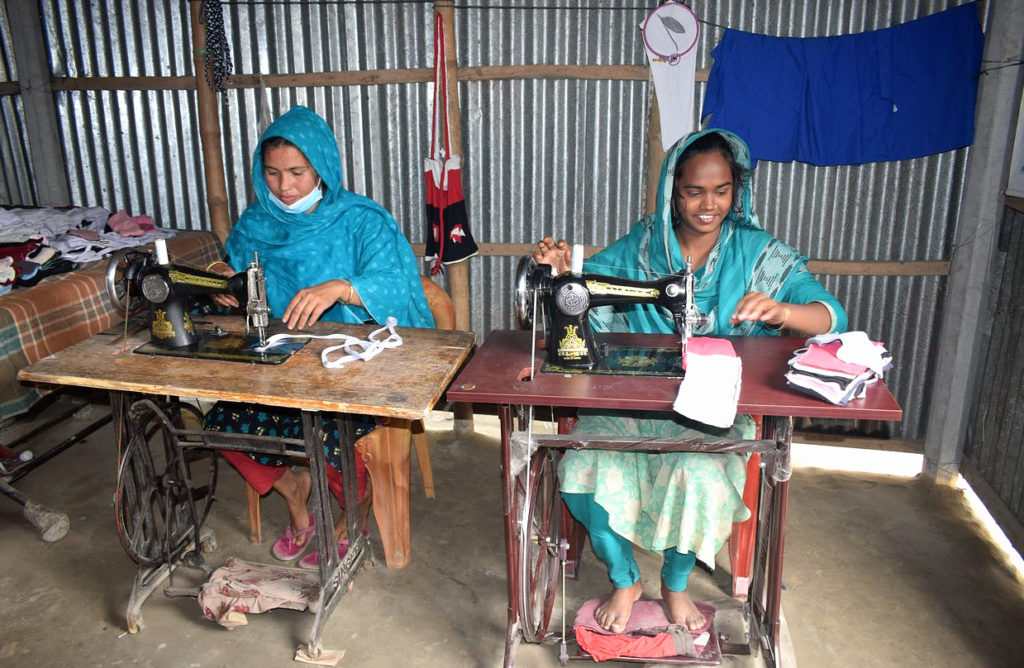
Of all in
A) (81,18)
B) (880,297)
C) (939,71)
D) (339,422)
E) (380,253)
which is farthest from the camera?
(81,18)

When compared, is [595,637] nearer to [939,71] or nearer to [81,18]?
[939,71]

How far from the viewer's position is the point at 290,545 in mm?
3000

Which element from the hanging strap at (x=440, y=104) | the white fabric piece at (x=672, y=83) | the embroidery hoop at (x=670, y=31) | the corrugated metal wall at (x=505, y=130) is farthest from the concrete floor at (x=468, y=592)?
the embroidery hoop at (x=670, y=31)

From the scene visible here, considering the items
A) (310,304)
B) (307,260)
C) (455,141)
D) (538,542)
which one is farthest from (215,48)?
(538,542)

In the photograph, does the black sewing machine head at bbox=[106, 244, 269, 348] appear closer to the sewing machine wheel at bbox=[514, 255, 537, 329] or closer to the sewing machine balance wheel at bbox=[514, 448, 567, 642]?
the sewing machine wheel at bbox=[514, 255, 537, 329]

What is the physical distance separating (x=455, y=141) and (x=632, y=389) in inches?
82.3

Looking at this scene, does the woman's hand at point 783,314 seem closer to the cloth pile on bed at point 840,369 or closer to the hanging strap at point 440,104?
the cloth pile on bed at point 840,369

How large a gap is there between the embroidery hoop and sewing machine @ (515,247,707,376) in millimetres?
1677

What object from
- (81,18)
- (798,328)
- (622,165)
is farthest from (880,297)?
(81,18)

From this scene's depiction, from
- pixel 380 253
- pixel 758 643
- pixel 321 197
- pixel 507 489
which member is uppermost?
pixel 321 197

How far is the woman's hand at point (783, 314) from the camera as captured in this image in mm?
2141

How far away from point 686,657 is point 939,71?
8.35ft

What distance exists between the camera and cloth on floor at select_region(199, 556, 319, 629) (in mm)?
2586

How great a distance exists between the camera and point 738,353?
2.21m
